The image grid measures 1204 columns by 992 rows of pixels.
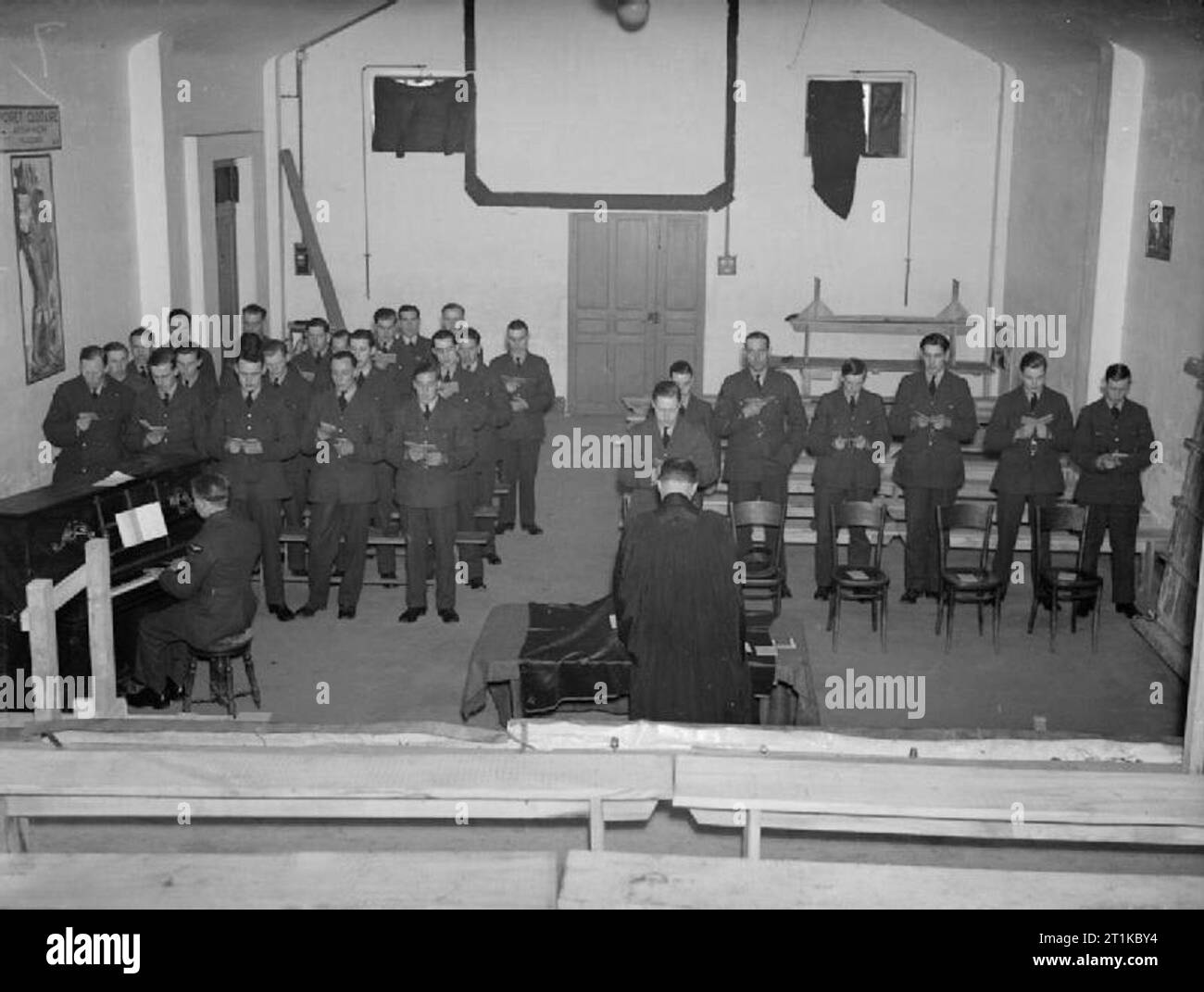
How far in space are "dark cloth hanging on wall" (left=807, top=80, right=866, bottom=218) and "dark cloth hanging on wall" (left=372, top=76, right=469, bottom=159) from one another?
146 inches

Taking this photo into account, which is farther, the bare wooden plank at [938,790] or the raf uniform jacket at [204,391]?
the raf uniform jacket at [204,391]

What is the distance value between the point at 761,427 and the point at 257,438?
141 inches

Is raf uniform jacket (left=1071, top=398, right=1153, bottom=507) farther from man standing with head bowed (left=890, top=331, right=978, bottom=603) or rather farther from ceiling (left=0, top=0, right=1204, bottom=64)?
ceiling (left=0, top=0, right=1204, bottom=64)

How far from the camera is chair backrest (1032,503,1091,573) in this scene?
1049 centimetres

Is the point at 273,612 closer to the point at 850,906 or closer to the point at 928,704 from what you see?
the point at 928,704

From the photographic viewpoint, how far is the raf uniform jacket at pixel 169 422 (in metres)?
10.6

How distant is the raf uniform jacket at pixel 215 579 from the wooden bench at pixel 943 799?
Answer: 3798mm

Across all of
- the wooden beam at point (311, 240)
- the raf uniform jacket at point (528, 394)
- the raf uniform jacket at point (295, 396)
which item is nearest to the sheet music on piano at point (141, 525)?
the raf uniform jacket at point (295, 396)

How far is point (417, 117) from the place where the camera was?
16.7 meters

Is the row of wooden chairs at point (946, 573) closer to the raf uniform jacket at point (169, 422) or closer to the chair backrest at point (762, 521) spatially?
the chair backrest at point (762, 521)

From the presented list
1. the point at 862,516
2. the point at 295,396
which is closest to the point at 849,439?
the point at 862,516

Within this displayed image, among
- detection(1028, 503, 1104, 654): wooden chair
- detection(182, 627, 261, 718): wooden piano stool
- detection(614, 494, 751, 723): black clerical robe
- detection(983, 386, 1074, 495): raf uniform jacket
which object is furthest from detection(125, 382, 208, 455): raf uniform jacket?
detection(1028, 503, 1104, 654): wooden chair

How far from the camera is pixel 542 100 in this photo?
661 inches

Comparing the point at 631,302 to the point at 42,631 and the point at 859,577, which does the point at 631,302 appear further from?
the point at 42,631
